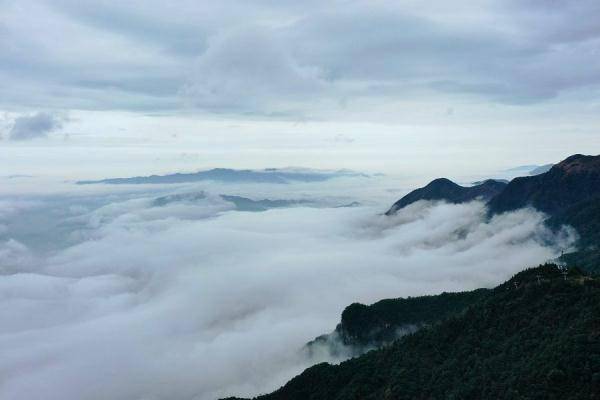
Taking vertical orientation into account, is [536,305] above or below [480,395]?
above

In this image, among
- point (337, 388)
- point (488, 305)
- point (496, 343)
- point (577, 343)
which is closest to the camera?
point (577, 343)

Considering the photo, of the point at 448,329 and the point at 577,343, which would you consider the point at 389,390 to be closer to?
the point at 448,329

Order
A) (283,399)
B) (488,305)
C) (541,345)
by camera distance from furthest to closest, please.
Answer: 1. (283,399)
2. (488,305)
3. (541,345)

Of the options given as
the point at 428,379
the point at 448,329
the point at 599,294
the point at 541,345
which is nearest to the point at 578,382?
the point at 541,345

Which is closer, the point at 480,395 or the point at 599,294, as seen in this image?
the point at 480,395

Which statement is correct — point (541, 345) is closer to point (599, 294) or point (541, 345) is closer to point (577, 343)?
point (577, 343)

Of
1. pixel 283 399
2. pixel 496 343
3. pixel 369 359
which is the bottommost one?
pixel 283 399
